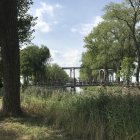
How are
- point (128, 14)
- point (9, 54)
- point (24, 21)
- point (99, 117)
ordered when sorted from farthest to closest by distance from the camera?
point (128, 14) → point (24, 21) → point (9, 54) → point (99, 117)

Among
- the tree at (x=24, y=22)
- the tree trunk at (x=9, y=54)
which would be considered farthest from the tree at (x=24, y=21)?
the tree trunk at (x=9, y=54)

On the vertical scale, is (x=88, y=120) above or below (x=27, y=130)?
above

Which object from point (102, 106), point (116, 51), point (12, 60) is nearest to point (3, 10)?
point (12, 60)

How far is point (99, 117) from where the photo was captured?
11.7m

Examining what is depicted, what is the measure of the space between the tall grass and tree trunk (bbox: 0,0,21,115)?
1371 mm

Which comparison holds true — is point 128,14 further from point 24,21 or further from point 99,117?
point 99,117

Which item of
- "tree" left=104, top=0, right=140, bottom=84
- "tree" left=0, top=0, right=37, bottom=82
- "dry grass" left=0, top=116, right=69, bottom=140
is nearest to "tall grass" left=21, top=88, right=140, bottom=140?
"dry grass" left=0, top=116, right=69, bottom=140

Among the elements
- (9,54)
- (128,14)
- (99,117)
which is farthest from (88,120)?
(128,14)

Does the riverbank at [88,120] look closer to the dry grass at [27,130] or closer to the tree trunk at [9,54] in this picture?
the dry grass at [27,130]

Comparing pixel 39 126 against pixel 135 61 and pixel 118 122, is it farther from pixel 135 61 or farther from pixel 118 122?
pixel 135 61

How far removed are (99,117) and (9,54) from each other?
234 inches

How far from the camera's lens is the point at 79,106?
13.4 meters

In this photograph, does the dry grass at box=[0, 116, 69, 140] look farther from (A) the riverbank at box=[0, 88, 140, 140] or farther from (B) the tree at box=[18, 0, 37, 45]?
(B) the tree at box=[18, 0, 37, 45]

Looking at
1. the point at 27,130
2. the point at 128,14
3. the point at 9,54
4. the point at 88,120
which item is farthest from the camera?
the point at 128,14
